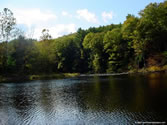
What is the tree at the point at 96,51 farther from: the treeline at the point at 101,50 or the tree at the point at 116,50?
the tree at the point at 116,50

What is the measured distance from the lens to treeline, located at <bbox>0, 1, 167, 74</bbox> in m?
56.4

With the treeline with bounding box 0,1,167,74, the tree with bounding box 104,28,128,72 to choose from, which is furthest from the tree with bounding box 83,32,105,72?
the tree with bounding box 104,28,128,72

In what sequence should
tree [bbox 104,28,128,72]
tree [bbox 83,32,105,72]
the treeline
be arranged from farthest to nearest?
1. tree [bbox 83,32,105,72]
2. tree [bbox 104,28,128,72]
3. the treeline

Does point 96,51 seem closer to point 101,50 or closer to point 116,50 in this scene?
point 101,50

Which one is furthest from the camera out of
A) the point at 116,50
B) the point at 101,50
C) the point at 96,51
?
the point at 96,51

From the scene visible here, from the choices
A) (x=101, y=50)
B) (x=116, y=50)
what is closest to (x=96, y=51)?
(x=101, y=50)

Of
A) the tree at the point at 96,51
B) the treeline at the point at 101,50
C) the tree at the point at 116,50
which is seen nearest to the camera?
the treeline at the point at 101,50

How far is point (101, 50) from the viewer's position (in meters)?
75.6

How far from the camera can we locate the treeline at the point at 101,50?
185ft

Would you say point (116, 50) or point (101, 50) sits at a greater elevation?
point (101, 50)

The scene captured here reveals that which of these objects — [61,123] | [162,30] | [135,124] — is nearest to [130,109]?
[135,124]

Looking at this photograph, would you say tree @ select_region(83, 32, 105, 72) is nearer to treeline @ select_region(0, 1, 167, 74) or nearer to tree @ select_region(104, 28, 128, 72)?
treeline @ select_region(0, 1, 167, 74)

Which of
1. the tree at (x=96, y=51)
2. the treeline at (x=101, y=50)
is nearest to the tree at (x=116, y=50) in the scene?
the treeline at (x=101, y=50)

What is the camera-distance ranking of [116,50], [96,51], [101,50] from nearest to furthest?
[116,50] < [101,50] < [96,51]
